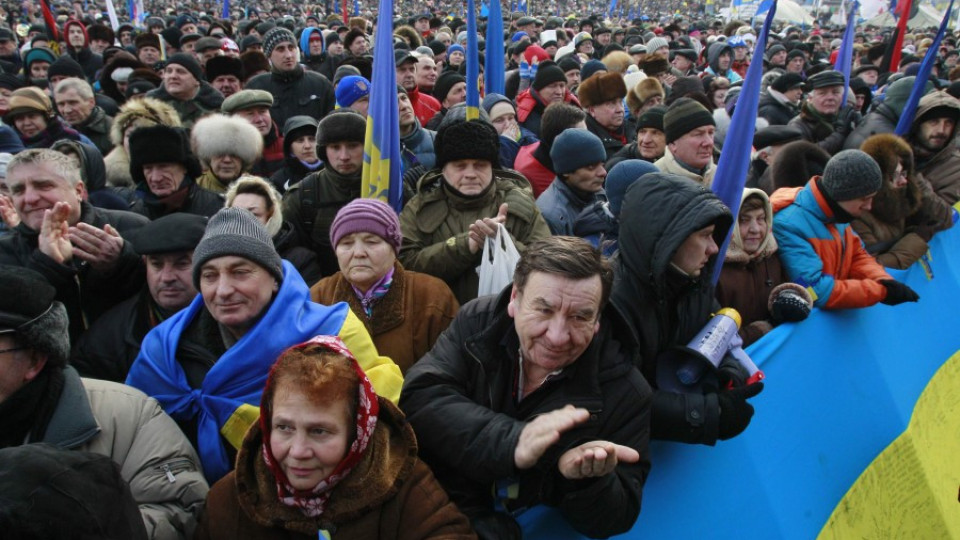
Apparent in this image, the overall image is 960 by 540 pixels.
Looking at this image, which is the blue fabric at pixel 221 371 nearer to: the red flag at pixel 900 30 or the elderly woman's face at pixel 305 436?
the elderly woman's face at pixel 305 436

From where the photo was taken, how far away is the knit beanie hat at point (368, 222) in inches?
118

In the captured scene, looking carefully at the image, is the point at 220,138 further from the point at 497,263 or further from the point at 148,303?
the point at 497,263

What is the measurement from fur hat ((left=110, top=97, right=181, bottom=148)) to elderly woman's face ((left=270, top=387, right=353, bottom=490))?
11.9 ft

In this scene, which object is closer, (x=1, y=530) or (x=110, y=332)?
(x=1, y=530)

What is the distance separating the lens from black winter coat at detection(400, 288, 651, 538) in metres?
1.96

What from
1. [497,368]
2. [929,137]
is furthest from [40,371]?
[929,137]

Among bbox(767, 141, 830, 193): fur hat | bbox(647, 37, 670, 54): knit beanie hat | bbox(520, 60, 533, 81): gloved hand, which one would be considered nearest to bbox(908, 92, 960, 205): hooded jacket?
bbox(767, 141, 830, 193): fur hat

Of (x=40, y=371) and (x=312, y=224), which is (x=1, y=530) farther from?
(x=312, y=224)

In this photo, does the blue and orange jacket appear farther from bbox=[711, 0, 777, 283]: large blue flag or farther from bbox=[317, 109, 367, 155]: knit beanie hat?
bbox=[317, 109, 367, 155]: knit beanie hat

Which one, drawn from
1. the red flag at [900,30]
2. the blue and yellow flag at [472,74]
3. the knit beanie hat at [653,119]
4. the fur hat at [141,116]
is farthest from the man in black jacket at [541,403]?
the red flag at [900,30]

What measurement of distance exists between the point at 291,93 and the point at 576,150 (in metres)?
4.06

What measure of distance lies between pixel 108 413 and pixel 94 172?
111 inches

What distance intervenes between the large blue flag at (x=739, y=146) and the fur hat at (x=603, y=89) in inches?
98.8

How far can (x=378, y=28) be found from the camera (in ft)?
13.0
